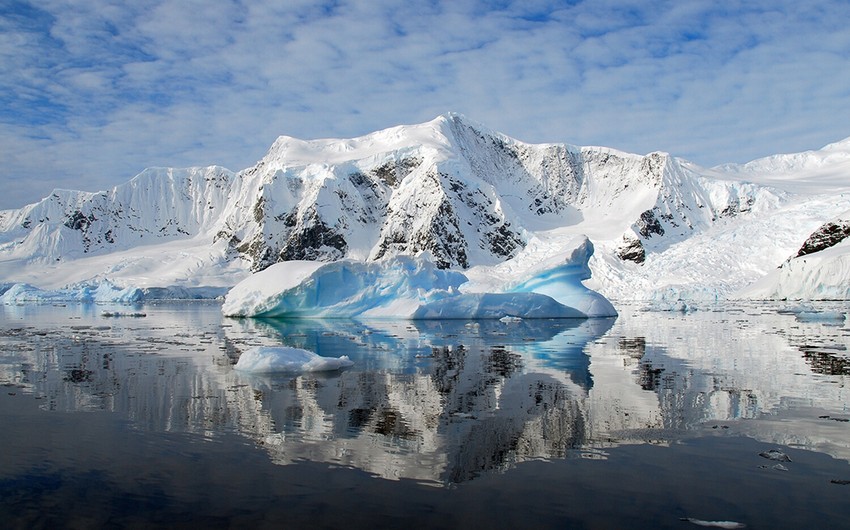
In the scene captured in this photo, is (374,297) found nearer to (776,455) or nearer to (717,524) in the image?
(776,455)

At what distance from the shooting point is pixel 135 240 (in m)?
119

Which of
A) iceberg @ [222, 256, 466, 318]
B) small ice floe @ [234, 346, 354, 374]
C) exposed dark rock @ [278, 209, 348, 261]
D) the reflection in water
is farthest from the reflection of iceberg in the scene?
exposed dark rock @ [278, 209, 348, 261]

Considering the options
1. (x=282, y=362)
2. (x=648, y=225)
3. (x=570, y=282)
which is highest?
(x=648, y=225)

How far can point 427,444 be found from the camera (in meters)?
6.80

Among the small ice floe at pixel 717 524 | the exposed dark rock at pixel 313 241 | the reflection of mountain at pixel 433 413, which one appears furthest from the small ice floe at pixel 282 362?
the exposed dark rock at pixel 313 241

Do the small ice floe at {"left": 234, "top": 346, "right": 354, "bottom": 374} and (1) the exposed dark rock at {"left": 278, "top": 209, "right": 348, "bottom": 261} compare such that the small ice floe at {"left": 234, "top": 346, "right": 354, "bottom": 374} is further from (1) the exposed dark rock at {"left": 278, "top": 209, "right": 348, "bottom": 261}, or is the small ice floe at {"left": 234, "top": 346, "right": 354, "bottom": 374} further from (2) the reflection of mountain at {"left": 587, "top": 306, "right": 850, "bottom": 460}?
(1) the exposed dark rock at {"left": 278, "top": 209, "right": 348, "bottom": 261}

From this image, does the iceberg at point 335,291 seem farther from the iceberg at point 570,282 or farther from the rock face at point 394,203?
the rock face at point 394,203

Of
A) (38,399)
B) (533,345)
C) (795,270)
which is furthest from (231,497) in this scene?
(795,270)

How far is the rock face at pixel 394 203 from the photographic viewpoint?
91.7 m

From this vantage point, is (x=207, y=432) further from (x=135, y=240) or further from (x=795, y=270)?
(x=135, y=240)

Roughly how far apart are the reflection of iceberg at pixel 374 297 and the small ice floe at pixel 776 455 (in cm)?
2424

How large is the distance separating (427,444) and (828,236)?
5673 cm

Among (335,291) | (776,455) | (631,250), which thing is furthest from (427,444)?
(631,250)

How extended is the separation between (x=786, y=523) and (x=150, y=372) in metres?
10.8
